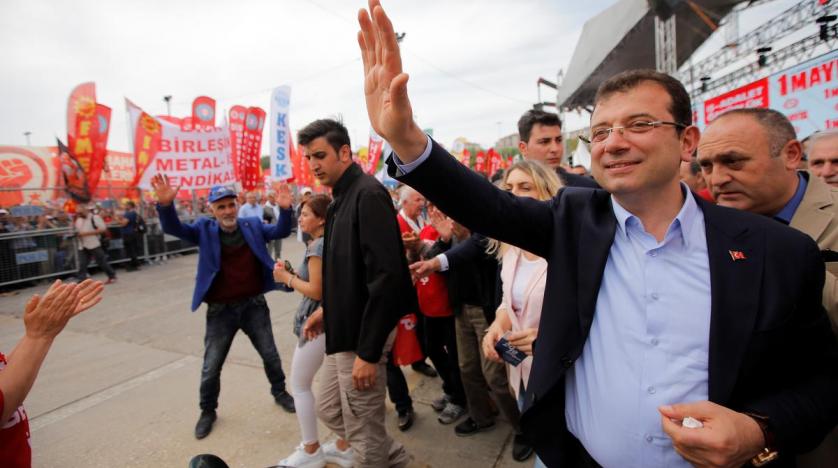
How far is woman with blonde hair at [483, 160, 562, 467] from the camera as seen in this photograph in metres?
1.94

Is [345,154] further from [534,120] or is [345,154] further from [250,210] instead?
[250,210]

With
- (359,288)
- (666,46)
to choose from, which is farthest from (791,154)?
(666,46)

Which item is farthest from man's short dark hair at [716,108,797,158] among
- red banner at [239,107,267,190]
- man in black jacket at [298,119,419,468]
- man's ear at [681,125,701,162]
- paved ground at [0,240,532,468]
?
red banner at [239,107,267,190]

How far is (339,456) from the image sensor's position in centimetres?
272

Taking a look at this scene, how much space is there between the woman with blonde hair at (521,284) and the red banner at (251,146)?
5959mm

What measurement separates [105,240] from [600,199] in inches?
484

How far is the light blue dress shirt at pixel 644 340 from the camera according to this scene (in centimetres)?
107

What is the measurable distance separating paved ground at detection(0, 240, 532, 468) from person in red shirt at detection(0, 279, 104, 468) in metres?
1.50

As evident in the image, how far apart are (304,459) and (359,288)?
1.33m

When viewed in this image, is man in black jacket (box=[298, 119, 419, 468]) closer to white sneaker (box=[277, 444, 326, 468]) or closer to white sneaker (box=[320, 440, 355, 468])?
white sneaker (box=[320, 440, 355, 468])

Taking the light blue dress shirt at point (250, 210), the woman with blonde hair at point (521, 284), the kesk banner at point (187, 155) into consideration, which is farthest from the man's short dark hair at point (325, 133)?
the light blue dress shirt at point (250, 210)

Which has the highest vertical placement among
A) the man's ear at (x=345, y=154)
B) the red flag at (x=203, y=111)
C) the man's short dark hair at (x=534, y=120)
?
the red flag at (x=203, y=111)

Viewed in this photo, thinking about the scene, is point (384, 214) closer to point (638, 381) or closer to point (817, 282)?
point (638, 381)

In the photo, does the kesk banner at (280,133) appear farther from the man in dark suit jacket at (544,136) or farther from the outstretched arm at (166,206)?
the man in dark suit jacket at (544,136)
